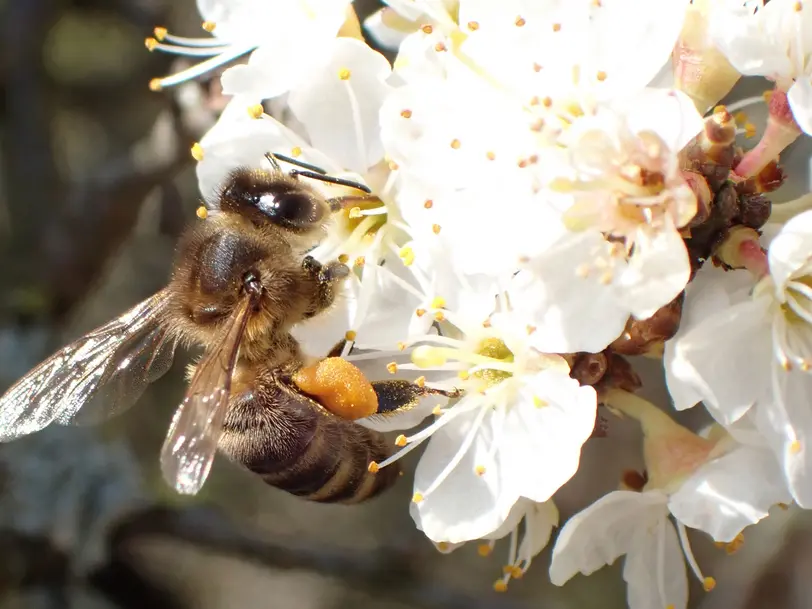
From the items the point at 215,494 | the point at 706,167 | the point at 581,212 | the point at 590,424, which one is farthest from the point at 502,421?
the point at 215,494

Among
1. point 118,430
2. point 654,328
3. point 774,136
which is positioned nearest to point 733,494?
point 654,328

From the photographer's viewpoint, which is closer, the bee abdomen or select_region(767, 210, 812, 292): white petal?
select_region(767, 210, 812, 292): white petal

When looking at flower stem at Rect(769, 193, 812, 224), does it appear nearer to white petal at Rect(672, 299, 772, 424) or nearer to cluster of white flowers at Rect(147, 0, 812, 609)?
cluster of white flowers at Rect(147, 0, 812, 609)

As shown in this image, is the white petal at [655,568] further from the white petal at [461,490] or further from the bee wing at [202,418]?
the bee wing at [202,418]

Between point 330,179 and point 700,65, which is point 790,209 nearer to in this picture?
point 700,65

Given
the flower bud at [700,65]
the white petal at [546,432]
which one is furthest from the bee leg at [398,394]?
the flower bud at [700,65]

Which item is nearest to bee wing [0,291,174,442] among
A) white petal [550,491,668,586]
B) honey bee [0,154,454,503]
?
honey bee [0,154,454,503]

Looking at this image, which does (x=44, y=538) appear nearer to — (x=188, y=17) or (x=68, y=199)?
(x=68, y=199)
